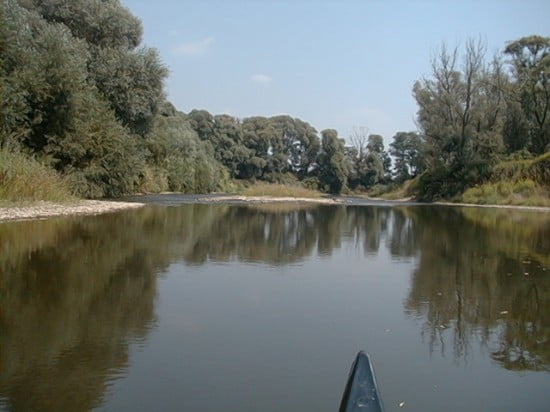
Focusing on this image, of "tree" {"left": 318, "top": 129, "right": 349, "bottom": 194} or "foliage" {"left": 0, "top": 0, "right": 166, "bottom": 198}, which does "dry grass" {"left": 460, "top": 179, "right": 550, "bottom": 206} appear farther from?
"tree" {"left": 318, "top": 129, "right": 349, "bottom": 194}

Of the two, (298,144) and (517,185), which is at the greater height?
(298,144)

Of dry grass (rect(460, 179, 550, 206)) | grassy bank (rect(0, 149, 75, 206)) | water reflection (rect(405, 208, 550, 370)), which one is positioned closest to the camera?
water reflection (rect(405, 208, 550, 370))

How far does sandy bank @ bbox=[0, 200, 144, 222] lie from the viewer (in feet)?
50.7

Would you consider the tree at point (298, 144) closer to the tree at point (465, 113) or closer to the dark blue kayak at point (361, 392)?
the tree at point (465, 113)

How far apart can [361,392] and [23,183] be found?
57.2 ft

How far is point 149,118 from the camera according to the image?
33.2 m

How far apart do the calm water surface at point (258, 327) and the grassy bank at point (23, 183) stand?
23.0 feet

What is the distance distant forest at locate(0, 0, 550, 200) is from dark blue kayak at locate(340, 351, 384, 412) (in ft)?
67.5

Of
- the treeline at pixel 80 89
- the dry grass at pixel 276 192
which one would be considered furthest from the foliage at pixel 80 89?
the dry grass at pixel 276 192

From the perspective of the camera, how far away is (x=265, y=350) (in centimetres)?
493

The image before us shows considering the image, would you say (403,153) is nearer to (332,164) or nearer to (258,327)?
(332,164)

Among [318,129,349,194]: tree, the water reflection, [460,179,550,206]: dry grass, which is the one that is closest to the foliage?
the water reflection

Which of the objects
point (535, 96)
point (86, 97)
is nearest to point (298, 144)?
point (535, 96)

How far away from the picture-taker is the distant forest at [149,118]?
23.6 meters
